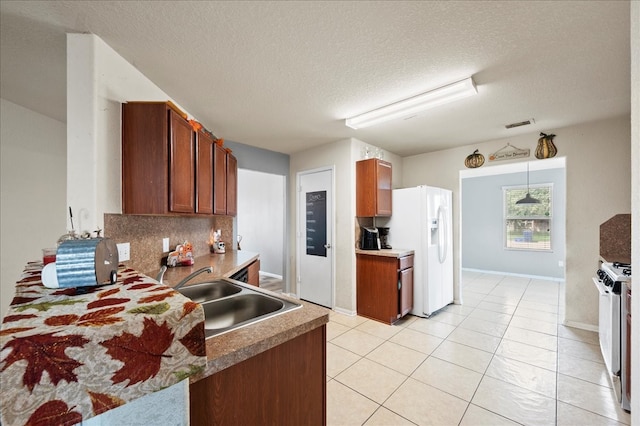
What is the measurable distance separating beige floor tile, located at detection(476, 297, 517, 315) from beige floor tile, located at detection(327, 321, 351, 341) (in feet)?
7.27

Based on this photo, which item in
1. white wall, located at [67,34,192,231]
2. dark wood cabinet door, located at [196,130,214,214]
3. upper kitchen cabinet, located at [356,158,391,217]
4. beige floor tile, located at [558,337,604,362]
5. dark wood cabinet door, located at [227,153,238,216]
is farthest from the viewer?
upper kitchen cabinet, located at [356,158,391,217]

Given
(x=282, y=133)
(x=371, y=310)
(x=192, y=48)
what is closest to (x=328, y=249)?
(x=371, y=310)

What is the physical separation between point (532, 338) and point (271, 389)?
323 centimetres

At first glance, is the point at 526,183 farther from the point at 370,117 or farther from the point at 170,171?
the point at 170,171

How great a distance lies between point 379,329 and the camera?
3.10m

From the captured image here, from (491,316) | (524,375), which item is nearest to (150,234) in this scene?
(524,375)

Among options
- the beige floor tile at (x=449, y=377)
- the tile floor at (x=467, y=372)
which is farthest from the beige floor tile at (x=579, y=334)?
the beige floor tile at (x=449, y=377)

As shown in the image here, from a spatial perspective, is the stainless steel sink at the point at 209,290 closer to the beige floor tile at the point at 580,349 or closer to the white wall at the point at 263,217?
the beige floor tile at the point at 580,349

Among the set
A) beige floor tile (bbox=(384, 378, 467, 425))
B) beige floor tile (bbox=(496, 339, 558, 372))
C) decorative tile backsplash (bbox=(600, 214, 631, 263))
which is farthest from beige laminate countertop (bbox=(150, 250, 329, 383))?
decorative tile backsplash (bbox=(600, 214, 631, 263))

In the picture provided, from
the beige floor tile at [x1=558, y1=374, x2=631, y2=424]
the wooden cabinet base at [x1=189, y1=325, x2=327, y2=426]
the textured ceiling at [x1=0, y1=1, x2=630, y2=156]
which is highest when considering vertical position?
the textured ceiling at [x1=0, y1=1, x2=630, y2=156]

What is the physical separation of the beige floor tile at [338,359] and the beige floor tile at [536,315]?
8.54ft

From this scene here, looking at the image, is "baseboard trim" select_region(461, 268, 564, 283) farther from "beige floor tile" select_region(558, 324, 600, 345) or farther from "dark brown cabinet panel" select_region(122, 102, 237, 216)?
"dark brown cabinet panel" select_region(122, 102, 237, 216)

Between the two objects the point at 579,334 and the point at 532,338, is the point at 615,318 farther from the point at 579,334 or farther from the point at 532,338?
the point at 579,334

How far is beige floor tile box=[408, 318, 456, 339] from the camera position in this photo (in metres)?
2.97
